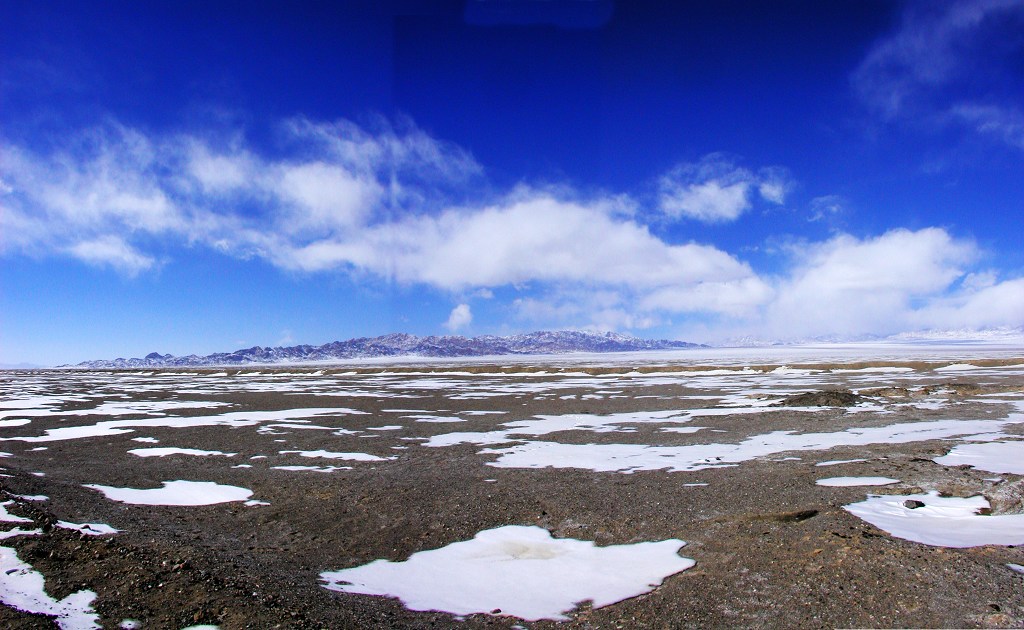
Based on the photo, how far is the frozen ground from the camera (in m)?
5.57

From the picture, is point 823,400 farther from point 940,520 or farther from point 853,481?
point 940,520

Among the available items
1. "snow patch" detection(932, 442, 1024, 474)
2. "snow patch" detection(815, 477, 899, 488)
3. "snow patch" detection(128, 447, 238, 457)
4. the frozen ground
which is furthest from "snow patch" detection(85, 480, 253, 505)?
"snow patch" detection(932, 442, 1024, 474)

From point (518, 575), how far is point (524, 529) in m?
1.71

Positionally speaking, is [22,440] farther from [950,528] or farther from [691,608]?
[950,528]

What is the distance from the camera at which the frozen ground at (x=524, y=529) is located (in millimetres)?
5574

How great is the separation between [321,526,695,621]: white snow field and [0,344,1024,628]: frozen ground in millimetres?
36

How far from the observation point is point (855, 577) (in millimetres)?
6105

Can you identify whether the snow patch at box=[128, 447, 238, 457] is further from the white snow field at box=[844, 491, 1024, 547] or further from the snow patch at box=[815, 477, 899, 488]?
the white snow field at box=[844, 491, 1024, 547]

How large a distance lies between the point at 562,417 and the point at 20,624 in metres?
18.8

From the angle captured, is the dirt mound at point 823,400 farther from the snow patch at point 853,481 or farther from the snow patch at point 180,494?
the snow patch at point 180,494

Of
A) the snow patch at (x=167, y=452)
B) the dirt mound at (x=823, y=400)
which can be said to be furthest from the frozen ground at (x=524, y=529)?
the dirt mound at (x=823, y=400)

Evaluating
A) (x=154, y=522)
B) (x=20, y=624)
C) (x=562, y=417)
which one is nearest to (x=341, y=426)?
(x=562, y=417)

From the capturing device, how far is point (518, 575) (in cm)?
662

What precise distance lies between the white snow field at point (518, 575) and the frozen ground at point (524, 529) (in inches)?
1.4
